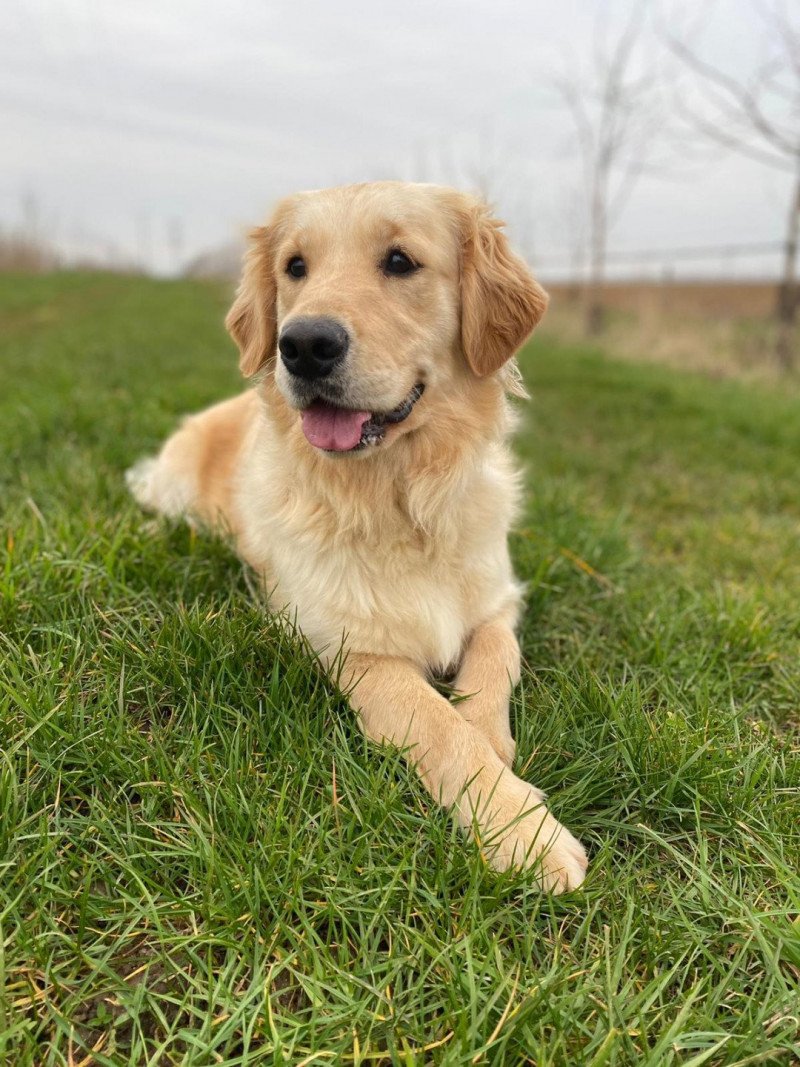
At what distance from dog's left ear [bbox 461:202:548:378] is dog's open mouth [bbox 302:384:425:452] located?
41 cm

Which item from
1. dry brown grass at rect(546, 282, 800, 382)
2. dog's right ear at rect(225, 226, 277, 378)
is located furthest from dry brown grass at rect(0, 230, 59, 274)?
dog's right ear at rect(225, 226, 277, 378)

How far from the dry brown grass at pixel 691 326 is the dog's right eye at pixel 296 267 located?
341 inches

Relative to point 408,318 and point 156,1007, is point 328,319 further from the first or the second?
point 156,1007

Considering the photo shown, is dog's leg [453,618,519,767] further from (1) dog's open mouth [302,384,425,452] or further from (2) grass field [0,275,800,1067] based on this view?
(1) dog's open mouth [302,384,425,452]

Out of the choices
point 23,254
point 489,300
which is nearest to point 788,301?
point 489,300

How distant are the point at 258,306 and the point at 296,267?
290mm

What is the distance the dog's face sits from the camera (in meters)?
1.97

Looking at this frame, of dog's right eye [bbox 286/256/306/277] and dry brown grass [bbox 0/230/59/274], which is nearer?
dog's right eye [bbox 286/256/306/277]

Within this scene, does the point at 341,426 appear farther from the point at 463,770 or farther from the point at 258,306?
the point at 463,770

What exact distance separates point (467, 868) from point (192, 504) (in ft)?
7.27

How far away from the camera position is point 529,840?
156 cm

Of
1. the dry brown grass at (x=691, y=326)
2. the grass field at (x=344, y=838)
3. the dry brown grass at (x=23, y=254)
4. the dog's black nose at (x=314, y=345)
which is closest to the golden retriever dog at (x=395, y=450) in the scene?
the dog's black nose at (x=314, y=345)

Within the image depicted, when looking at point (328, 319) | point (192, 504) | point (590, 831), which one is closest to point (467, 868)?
point (590, 831)

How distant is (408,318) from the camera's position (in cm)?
217
